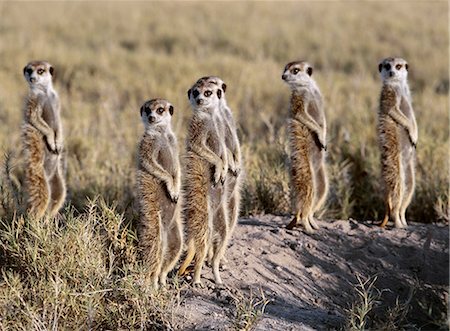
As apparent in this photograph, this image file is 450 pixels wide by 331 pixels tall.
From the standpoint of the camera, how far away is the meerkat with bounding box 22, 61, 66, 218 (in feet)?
16.2

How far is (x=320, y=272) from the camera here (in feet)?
14.8

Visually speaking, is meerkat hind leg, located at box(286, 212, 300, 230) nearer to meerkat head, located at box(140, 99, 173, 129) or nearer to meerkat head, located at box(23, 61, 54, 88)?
meerkat head, located at box(140, 99, 173, 129)

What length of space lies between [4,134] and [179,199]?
4.63m

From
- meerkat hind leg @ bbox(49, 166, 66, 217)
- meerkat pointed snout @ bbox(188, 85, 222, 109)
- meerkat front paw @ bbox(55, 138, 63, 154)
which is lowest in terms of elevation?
meerkat hind leg @ bbox(49, 166, 66, 217)

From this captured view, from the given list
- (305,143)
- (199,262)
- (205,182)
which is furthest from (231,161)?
(305,143)

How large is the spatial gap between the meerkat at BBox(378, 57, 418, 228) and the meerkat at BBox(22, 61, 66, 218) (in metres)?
2.26

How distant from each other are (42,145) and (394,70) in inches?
97.7

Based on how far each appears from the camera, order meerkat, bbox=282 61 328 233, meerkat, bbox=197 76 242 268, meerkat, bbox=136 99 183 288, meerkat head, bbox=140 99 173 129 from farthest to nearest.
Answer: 1. meerkat, bbox=282 61 328 233
2. meerkat, bbox=197 76 242 268
3. meerkat head, bbox=140 99 173 129
4. meerkat, bbox=136 99 183 288

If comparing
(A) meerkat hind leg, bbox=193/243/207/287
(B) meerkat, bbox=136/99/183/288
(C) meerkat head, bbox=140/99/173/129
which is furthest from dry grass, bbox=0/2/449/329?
(C) meerkat head, bbox=140/99/173/129

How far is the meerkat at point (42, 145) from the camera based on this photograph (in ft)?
16.2

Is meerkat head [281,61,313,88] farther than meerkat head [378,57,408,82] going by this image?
No

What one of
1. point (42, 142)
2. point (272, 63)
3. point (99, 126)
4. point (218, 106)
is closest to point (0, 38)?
point (272, 63)

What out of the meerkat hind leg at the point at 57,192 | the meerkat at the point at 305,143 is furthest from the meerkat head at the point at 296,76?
the meerkat hind leg at the point at 57,192

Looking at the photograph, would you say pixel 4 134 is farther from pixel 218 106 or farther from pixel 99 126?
pixel 218 106
